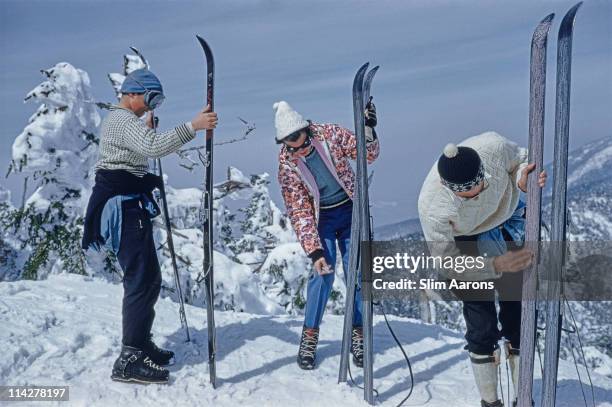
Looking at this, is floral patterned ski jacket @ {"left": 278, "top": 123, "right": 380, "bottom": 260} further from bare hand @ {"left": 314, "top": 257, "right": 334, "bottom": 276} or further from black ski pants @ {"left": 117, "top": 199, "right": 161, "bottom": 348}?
black ski pants @ {"left": 117, "top": 199, "right": 161, "bottom": 348}

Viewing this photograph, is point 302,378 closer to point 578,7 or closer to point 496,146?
point 496,146

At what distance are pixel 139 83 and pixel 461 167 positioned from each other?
2.24m

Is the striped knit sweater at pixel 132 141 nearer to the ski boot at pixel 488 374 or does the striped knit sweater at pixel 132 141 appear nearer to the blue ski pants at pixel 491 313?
the blue ski pants at pixel 491 313

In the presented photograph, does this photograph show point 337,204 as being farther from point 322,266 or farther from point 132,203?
point 132,203

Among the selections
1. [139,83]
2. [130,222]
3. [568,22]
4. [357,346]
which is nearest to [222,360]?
[357,346]

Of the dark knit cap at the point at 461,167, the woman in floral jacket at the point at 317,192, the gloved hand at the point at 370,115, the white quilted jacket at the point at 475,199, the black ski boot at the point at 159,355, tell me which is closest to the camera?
the dark knit cap at the point at 461,167

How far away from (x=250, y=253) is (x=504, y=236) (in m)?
13.5

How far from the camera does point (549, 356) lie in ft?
10.9

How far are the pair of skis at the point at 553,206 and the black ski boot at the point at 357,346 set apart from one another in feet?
5.13

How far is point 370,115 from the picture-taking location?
4.15 meters

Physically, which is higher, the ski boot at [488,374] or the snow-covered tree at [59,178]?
the snow-covered tree at [59,178]

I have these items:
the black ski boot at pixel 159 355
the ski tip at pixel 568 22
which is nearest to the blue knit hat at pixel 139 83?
the black ski boot at pixel 159 355

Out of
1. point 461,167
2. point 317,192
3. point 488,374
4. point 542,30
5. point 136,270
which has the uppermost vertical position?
point 542,30

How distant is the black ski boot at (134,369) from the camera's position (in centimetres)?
405
